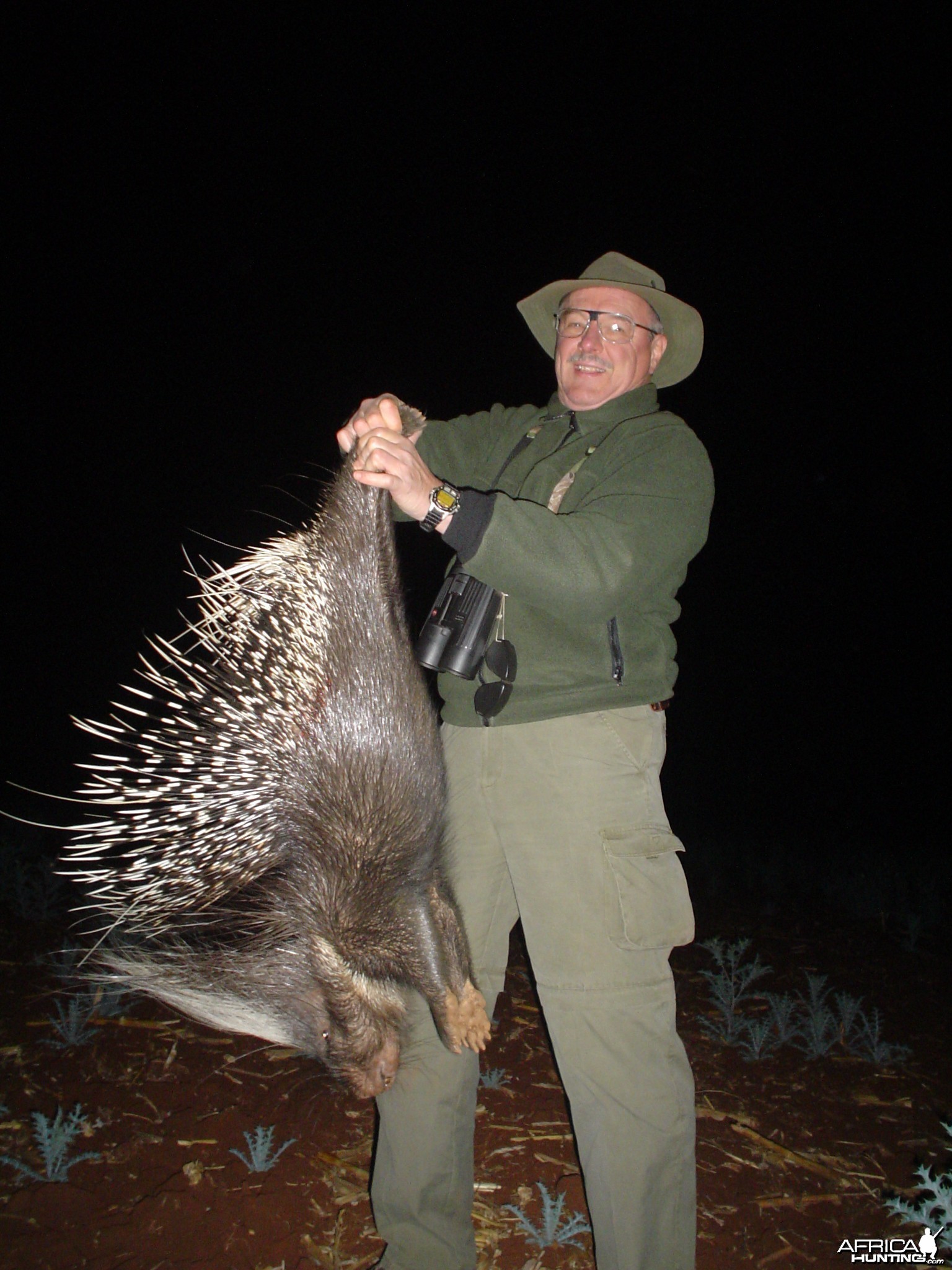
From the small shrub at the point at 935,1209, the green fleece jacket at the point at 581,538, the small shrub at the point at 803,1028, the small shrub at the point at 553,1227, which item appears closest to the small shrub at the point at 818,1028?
the small shrub at the point at 803,1028

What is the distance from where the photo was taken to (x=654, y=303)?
1862 mm

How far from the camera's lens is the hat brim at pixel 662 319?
182cm

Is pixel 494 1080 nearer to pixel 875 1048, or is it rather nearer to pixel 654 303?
pixel 875 1048

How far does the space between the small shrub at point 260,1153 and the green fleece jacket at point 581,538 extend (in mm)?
1317

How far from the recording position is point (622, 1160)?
58.6 inches

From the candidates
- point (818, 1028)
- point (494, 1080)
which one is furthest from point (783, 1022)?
point (494, 1080)

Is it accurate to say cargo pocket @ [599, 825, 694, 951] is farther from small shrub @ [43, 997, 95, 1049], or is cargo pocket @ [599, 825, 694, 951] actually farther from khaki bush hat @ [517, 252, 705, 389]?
small shrub @ [43, 997, 95, 1049]

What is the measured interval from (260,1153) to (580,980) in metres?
1.20

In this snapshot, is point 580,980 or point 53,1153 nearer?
point 580,980

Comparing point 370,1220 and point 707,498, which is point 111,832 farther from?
point 707,498

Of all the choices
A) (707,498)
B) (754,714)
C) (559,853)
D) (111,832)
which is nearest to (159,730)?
(111,832)

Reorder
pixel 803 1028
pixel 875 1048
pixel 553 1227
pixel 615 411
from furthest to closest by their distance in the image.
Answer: pixel 803 1028
pixel 875 1048
pixel 553 1227
pixel 615 411

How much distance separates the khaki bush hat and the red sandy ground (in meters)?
Result: 2.05

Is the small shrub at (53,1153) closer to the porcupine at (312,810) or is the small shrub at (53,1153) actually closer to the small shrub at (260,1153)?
the small shrub at (260,1153)
